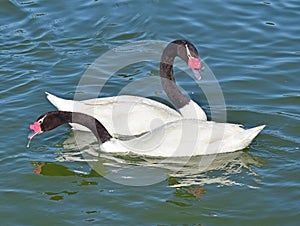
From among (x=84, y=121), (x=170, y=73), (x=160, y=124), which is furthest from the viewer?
(x=170, y=73)

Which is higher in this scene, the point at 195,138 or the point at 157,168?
the point at 195,138

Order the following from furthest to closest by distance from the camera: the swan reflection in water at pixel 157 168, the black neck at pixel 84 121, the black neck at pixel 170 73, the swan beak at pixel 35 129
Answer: the black neck at pixel 170 73 < the black neck at pixel 84 121 < the swan beak at pixel 35 129 < the swan reflection in water at pixel 157 168

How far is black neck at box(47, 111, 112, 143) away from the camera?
32.4 feet

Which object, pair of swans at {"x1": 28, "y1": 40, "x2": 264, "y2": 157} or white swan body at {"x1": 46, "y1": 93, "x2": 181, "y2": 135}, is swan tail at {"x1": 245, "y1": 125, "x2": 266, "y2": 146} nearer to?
pair of swans at {"x1": 28, "y1": 40, "x2": 264, "y2": 157}

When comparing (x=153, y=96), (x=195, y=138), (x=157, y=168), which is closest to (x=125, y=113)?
(x=157, y=168)

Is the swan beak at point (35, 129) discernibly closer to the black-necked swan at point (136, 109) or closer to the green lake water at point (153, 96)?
the green lake water at point (153, 96)

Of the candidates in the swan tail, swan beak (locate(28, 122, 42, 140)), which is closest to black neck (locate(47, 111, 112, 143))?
swan beak (locate(28, 122, 42, 140))

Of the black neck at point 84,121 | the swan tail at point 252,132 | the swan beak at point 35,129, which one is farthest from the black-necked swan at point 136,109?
the swan tail at point 252,132

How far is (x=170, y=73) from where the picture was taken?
10961mm

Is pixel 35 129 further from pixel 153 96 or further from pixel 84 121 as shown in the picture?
pixel 153 96

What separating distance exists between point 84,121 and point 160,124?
1064 millimetres

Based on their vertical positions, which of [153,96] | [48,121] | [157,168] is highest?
[48,121]

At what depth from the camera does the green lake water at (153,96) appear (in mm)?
8703

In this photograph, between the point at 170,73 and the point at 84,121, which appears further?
the point at 170,73
